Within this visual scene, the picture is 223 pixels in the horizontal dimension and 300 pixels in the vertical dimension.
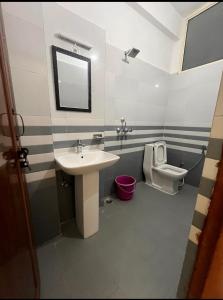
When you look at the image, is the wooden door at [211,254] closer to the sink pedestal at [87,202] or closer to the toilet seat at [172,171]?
the sink pedestal at [87,202]

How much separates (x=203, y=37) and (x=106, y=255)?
3.03m

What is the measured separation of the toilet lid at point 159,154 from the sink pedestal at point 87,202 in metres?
1.40

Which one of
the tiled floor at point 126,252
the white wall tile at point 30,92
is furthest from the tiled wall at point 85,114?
the tiled floor at point 126,252

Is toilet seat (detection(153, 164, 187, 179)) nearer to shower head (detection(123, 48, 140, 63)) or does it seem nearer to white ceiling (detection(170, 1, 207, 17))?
shower head (detection(123, 48, 140, 63))

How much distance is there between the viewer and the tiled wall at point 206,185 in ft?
1.94

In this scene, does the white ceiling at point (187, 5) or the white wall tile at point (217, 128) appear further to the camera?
the white wall tile at point (217, 128)

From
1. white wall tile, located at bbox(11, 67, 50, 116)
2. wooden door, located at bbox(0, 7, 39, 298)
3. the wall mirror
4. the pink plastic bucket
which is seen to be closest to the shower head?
the wall mirror

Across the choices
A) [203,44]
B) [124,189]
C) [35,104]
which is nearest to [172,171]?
[124,189]

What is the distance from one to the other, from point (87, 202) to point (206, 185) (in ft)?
3.53

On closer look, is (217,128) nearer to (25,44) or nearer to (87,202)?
(87,202)

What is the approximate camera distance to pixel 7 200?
65cm

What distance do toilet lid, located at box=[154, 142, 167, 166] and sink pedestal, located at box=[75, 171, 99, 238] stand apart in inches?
54.9

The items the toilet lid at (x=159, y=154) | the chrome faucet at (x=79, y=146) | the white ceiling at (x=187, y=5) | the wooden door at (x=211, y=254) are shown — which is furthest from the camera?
the toilet lid at (x=159, y=154)

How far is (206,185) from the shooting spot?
0.64m
